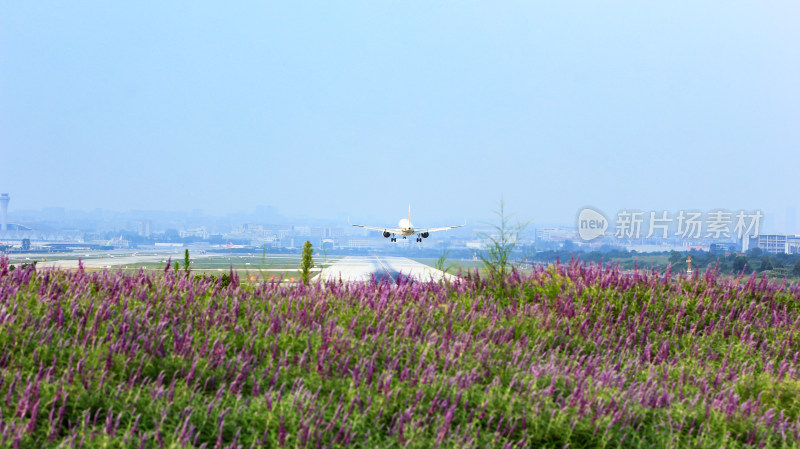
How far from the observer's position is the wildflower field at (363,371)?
3717 mm

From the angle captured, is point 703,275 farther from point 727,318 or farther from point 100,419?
point 100,419

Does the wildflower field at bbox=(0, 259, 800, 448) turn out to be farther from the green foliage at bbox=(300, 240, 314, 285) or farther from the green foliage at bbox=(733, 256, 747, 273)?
the green foliage at bbox=(300, 240, 314, 285)

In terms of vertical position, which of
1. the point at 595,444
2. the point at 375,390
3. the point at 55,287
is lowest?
the point at 595,444

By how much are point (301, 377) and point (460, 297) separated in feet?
11.7

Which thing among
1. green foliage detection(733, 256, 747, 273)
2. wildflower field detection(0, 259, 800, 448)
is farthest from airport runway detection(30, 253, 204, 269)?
green foliage detection(733, 256, 747, 273)

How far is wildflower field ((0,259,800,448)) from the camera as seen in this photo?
12.2 feet

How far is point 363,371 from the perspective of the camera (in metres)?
4.45

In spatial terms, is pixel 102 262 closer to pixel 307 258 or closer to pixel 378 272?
pixel 378 272

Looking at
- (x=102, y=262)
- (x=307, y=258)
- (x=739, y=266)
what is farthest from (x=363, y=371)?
(x=102, y=262)

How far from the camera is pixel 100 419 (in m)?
3.85

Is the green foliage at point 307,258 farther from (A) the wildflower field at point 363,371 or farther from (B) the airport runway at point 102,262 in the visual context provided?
(A) the wildflower field at point 363,371

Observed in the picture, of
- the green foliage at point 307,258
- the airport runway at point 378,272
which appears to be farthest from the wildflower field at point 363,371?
the green foliage at point 307,258

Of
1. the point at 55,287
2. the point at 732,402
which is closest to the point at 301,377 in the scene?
the point at 732,402

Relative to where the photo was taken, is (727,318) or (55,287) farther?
(727,318)
